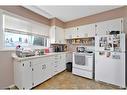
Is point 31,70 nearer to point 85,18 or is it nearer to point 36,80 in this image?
point 36,80

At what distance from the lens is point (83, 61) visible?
3199 mm

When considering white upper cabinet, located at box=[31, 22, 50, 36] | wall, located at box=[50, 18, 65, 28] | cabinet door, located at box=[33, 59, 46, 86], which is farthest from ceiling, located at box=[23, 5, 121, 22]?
cabinet door, located at box=[33, 59, 46, 86]

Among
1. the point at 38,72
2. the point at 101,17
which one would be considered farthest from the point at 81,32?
the point at 38,72

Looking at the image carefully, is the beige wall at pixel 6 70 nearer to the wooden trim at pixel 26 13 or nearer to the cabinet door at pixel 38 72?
the cabinet door at pixel 38 72

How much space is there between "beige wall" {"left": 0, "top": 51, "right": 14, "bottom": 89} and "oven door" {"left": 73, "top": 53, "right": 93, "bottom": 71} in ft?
6.80

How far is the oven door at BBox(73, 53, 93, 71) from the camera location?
306 centimetres

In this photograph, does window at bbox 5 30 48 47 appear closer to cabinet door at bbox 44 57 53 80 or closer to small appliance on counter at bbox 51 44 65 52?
small appliance on counter at bbox 51 44 65 52

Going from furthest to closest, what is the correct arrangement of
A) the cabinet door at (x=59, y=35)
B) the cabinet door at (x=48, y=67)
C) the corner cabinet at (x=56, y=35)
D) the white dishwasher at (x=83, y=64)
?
the cabinet door at (x=59, y=35) < the corner cabinet at (x=56, y=35) < the white dishwasher at (x=83, y=64) < the cabinet door at (x=48, y=67)

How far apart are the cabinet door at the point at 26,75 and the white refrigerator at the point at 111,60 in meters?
1.91

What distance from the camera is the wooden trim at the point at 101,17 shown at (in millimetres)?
2920

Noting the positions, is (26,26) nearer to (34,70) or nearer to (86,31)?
(34,70)

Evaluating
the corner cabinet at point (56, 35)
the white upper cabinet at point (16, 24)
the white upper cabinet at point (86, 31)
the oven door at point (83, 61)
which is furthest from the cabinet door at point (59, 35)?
the white upper cabinet at point (16, 24)

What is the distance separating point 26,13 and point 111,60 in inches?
112
